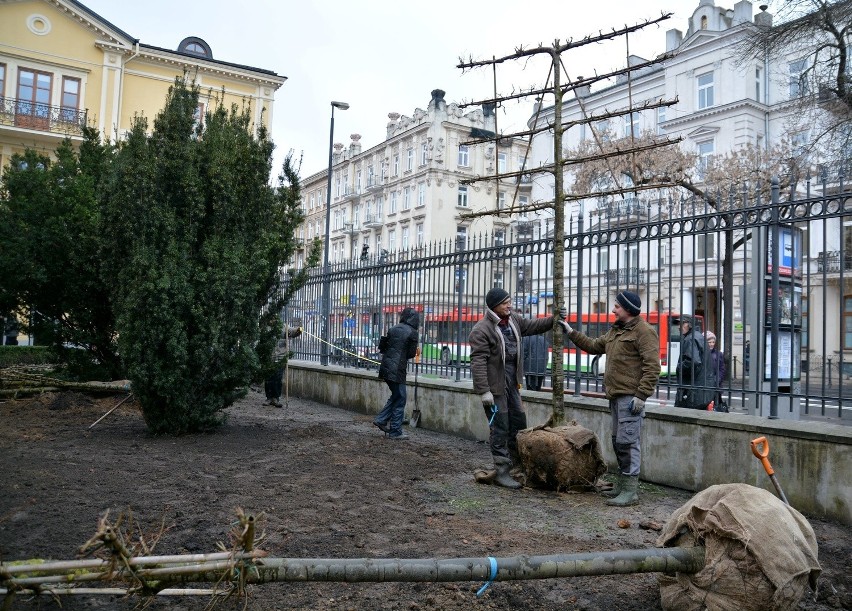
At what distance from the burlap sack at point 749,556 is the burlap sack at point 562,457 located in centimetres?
300

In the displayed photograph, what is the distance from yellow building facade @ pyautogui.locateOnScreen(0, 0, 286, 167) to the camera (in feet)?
101

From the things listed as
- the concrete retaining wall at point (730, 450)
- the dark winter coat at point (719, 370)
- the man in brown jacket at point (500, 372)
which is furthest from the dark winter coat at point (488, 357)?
the dark winter coat at point (719, 370)

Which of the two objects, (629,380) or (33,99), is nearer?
(629,380)

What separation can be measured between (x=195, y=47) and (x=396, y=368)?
3436cm

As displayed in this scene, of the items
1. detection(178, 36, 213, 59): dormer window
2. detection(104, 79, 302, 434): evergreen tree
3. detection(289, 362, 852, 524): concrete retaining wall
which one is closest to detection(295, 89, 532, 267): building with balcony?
detection(178, 36, 213, 59): dormer window

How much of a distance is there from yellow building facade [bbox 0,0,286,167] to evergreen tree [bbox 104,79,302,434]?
23295 mm

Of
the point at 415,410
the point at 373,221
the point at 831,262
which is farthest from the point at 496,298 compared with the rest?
the point at 373,221

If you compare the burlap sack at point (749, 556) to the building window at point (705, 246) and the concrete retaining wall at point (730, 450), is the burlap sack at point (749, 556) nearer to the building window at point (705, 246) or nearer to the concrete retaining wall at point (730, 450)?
the concrete retaining wall at point (730, 450)

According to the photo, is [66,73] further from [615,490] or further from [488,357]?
[615,490]

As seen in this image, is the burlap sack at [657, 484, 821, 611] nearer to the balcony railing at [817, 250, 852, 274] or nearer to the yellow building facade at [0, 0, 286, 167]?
the balcony railing at [817, 250, 852, 274]

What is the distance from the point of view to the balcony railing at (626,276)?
759cm

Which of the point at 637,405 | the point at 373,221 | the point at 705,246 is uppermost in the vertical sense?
the point at 373,221

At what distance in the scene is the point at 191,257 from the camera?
8.16m

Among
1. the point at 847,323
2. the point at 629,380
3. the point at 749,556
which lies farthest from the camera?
the point at 847,323
